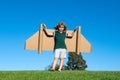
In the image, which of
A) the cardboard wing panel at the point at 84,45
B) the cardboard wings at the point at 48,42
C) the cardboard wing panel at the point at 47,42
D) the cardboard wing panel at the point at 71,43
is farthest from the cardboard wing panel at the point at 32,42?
the cardboard wing panel at the point at 84,45

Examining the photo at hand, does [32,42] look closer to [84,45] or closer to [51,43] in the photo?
[51,43]

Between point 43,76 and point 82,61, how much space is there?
296ft

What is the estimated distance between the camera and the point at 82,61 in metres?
109

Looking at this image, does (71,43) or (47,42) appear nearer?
(47,42)

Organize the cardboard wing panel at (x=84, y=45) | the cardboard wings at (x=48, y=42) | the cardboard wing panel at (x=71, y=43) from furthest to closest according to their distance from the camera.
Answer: the cardboard wing panel at (x=84, y=45) → the cardboard wing panel at (x=71, y=43) → the cardboard wings at (x=48, y=42)

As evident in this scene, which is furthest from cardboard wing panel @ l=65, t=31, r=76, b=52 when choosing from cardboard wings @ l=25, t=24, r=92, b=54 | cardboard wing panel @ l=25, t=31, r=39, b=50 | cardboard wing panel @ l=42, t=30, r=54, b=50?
cardboard wing panel @ l=25, t=31, r=39, b=50

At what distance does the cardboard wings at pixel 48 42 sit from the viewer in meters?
27.7

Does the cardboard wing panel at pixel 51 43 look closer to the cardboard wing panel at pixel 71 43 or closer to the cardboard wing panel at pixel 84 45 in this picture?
the cardboard wing panel at pixel 71 43

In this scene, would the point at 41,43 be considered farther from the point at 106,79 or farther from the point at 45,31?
the point at 106,79

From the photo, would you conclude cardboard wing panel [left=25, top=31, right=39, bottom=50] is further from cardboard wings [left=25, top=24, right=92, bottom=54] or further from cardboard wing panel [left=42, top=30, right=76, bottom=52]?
cardboard wing panel [left=42, top=30, right=76, bottom=52]

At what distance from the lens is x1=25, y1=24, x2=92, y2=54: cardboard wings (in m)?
27.7

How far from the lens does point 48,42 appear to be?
91.1 ft

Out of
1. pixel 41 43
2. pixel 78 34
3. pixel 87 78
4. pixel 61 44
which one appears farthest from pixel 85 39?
pixel 87 78

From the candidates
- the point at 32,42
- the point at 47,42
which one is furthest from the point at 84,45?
the point at 32,42
